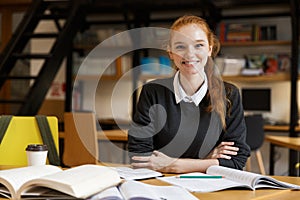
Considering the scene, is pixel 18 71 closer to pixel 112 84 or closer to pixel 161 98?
pixel 112 84

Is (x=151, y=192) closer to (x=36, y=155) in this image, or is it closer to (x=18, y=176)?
(x=18, y=176)

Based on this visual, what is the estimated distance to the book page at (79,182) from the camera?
47.7 inches

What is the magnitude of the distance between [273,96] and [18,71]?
372 centimetres

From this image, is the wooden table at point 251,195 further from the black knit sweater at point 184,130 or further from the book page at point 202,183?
the black knit sweater at point 184,130

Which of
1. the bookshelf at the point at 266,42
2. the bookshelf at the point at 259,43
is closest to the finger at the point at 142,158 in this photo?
the bookshelf at the point at 266,42

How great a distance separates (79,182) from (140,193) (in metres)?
0.16

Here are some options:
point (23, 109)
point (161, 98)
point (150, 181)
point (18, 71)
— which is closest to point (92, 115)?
point (23, 109)

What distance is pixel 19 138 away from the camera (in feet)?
8.17

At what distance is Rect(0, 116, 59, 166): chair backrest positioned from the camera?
2.44 meters

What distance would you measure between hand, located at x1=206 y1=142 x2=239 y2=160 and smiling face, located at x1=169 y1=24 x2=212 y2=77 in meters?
0.32

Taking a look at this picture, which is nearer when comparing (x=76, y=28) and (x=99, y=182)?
(x=99, y=182)

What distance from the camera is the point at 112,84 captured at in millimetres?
7082

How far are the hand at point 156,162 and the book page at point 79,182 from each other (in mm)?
576

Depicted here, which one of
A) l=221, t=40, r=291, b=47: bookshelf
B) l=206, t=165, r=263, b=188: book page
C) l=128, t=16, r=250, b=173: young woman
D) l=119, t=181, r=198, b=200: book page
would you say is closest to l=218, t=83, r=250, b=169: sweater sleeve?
l=128, t=16, r=250, b=173: young woman
